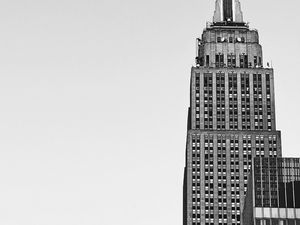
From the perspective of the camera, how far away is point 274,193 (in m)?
171

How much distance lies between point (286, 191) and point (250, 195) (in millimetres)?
8804

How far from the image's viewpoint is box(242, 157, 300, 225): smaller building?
6668 inches

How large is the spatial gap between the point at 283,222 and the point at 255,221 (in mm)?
4573

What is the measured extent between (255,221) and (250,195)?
358 inches

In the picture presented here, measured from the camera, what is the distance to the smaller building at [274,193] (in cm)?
16938

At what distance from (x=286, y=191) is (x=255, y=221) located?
7173 mm

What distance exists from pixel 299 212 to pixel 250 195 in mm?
11192

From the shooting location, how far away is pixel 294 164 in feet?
577

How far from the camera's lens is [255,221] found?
170 m

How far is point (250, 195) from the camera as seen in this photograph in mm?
177875

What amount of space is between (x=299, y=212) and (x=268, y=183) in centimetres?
689

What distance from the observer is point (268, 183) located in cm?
17138

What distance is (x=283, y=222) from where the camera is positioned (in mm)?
169750
